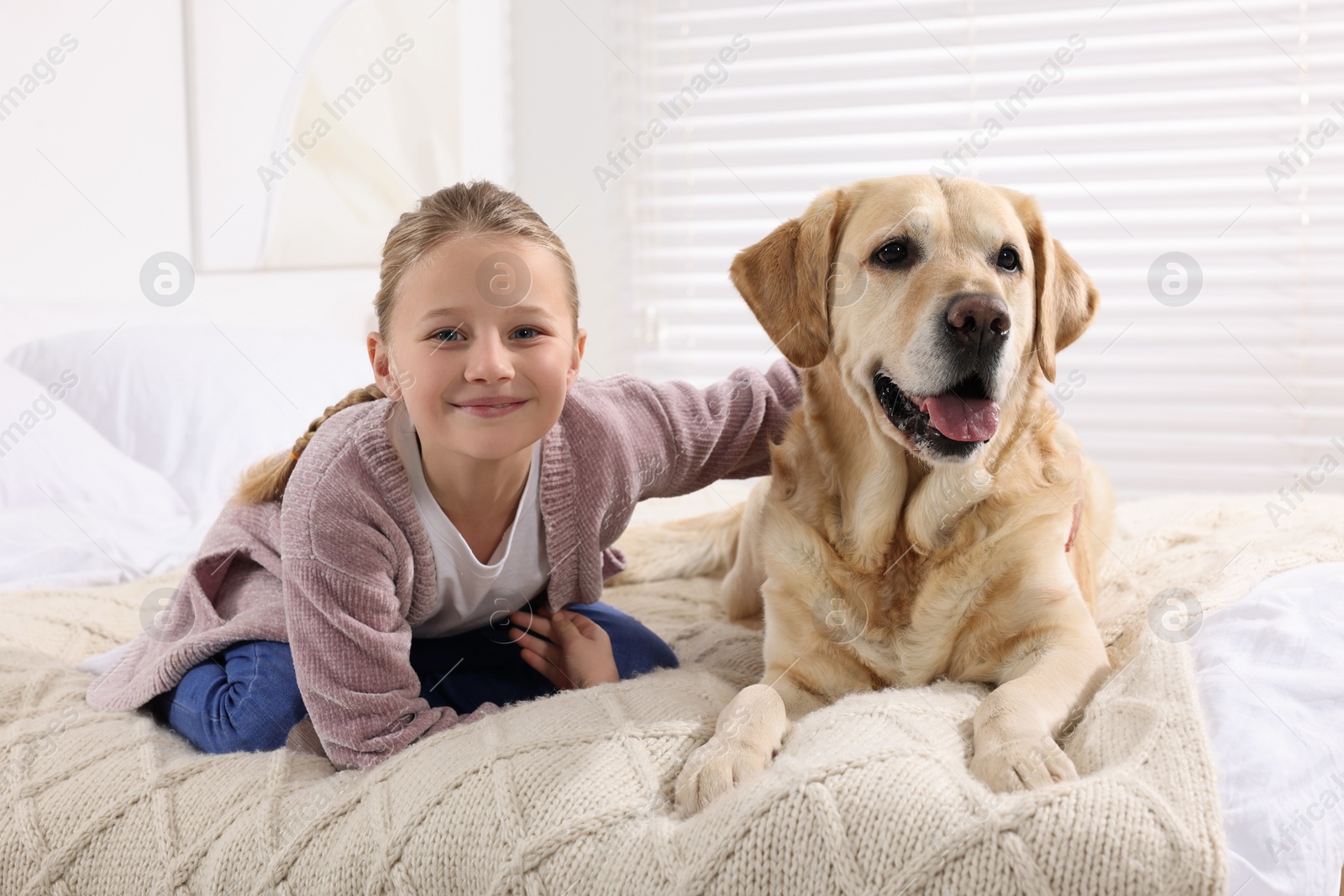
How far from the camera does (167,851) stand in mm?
1167

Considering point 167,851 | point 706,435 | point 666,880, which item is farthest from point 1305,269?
point 167,851

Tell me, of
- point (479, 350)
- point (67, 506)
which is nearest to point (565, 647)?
point (479, 350)

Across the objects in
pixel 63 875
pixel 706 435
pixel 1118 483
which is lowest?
pixel 1118 483


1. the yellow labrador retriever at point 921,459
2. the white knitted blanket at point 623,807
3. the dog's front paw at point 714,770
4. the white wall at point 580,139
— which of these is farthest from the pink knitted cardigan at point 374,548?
the white wall at point 580,139

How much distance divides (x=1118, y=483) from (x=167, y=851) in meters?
4.02

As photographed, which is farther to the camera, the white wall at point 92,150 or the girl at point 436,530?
the white wall at point 92,150

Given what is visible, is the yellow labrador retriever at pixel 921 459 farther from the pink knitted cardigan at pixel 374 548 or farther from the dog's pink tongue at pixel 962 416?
the pink knitted cardigan at pixel 374 548

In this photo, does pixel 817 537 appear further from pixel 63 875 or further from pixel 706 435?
pixel 63 875

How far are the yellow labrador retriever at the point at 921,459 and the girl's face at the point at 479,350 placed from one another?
1.30ft

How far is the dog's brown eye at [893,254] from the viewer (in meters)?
1.59

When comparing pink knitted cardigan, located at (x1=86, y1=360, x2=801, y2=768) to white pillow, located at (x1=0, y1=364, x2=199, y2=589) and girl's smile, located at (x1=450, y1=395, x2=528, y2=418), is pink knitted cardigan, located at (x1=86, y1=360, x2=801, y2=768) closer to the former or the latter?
girl's smile, located at (x1=450, y1=395, x2=528, y2=418)

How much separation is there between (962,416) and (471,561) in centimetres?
79

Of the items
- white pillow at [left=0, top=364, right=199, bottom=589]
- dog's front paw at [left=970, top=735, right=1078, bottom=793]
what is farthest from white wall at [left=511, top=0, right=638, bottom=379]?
dog's front paw at [left=970, top=735, right=1078, bottom=793]

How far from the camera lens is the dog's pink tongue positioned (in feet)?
4.82
